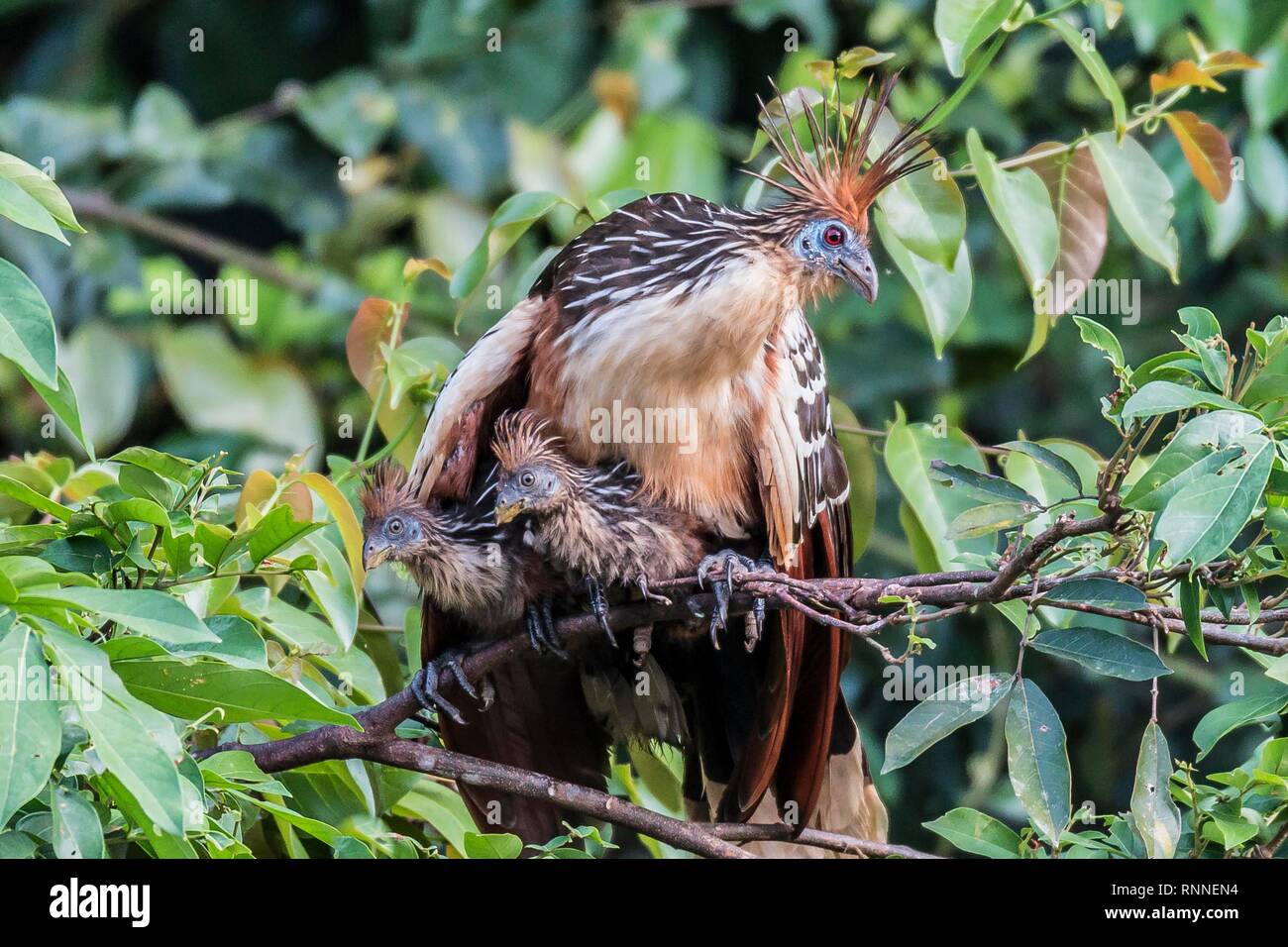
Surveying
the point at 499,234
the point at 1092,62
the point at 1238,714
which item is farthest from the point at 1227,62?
the point at 499,234

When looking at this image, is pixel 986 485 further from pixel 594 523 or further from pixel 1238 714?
pixel 594 523

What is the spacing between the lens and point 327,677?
2857mm

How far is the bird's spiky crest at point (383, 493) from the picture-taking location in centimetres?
295

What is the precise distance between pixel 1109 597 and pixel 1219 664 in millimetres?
3848

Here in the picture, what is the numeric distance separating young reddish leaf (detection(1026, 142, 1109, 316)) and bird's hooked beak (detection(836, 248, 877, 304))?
355 mm

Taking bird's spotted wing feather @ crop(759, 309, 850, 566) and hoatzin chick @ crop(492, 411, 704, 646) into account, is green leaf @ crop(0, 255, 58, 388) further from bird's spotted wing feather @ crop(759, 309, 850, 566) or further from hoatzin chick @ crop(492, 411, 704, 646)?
bird's spotted wing feather @ crop(759, 309, 850, 566)

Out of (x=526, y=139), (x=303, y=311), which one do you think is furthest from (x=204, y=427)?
(x=526, y=139)

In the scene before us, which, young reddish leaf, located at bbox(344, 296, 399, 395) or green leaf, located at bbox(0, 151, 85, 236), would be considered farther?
young reddish leaf, located at bbox(344, 296, 399, 395)

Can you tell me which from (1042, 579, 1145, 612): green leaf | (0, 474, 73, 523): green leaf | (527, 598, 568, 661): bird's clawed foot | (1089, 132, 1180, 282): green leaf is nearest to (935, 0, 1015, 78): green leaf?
(1089, 132, 1180, 282): green leaf

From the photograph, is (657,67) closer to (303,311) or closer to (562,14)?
(562,14)

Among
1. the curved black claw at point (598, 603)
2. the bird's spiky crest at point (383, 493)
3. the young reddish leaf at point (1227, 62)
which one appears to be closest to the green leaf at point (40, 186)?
the bird's spiky crest at point (383, 493)

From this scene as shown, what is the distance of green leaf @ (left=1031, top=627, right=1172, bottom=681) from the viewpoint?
2.03 metres

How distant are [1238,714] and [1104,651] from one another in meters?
0.25

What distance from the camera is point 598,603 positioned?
2.67 meters
